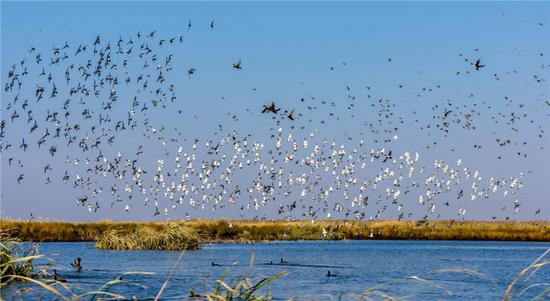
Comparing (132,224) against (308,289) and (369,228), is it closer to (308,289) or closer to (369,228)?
(369,228)

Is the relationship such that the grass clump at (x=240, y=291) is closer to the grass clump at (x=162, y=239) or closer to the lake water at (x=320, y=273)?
the lake water at (x=320, y=273)

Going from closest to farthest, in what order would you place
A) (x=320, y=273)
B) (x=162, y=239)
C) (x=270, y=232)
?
(x=320, y=273) → (x=162, y=239) → (x=270, y=232)

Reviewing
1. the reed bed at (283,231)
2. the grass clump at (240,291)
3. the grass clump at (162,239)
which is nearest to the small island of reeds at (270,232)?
the reed bed at (283,231)

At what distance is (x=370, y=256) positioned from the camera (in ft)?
225

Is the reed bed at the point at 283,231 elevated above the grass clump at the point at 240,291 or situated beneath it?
elevated above

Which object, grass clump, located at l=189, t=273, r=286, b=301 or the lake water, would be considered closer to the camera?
grass clump, located at l=189, t=273, r=286, b=301

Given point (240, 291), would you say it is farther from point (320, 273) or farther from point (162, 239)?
point (162, 239)

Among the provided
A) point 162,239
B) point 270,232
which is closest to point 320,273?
point 162,239

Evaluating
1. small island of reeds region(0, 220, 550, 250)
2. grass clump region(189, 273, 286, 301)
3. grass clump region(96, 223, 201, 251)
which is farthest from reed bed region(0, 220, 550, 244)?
grass clump region(189, 273, 286, 301)

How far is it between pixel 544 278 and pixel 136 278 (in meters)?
23.9

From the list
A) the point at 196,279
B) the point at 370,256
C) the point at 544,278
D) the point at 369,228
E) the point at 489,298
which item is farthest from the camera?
the point at 369,228

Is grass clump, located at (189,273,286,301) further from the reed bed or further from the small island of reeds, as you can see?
the reed bed

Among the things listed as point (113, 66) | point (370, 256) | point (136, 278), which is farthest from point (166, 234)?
point (113, 66)

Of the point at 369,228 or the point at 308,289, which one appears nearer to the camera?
the point at 308,289
